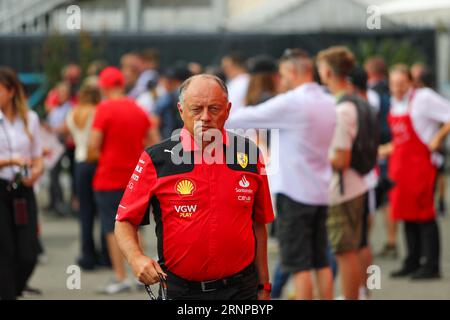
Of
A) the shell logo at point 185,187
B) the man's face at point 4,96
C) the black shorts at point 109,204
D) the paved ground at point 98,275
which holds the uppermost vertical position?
the man's face at point 4,96

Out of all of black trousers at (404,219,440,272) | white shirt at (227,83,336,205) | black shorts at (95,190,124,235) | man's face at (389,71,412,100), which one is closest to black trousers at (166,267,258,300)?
white shirt at (227,83,336,205)

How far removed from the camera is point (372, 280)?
31.6 ft

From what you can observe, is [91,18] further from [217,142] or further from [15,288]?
[217,142]

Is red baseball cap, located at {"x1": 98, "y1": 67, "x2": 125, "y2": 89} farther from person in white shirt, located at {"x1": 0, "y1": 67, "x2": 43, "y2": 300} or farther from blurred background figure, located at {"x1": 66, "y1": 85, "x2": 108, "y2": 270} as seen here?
person in white shirt, located at {"x1": 0, "y1": 67, "x2": 43, "y2": 300}

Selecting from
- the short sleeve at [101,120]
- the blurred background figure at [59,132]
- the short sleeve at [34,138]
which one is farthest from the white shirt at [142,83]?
the short sleeve at [34,138]

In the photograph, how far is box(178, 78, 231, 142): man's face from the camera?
5.17 metres

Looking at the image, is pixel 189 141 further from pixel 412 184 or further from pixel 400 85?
pixel 400 85

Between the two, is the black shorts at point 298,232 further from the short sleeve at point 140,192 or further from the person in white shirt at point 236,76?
the person in white shirt at point 236,76

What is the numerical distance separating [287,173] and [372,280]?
1.90 metres

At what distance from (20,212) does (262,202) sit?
3416mm

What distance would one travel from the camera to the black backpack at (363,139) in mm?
8531

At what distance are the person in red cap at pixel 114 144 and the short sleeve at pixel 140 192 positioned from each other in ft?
16.7

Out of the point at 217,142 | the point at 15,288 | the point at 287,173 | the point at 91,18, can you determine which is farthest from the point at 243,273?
the point at 91,18

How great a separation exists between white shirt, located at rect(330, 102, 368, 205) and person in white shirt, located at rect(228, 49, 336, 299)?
24cm
